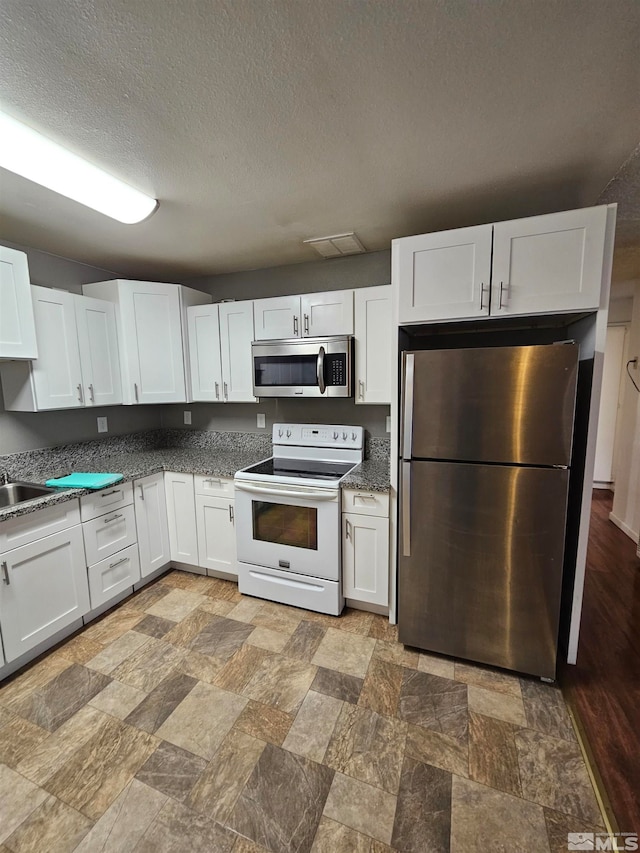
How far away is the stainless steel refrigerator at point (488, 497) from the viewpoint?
163 cm

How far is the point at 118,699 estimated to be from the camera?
5.63 ft

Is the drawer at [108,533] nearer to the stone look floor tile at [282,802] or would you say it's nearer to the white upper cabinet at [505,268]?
the stone look floor tile at [282,802]

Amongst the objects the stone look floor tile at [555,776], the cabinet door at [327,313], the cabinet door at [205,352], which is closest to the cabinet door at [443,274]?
the cabinet door at [327,313]

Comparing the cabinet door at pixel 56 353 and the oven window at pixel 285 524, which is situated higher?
the cabinet door at pixel 56 353

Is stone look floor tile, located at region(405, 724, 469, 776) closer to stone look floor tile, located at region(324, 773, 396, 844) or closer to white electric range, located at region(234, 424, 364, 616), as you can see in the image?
stone look floor tile, located at region(324, 773, 396, 844)

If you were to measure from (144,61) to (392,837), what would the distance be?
2592 mm

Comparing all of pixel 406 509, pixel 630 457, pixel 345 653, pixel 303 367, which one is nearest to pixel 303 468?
pixel 303 367

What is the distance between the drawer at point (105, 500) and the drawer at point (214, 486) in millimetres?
438

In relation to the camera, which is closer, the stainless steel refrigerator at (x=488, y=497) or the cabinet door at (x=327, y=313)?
the stainless steel refrigerator at (x=488, y=497)

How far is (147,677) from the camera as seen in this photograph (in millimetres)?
1849

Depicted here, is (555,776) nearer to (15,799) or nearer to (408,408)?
(408,408)

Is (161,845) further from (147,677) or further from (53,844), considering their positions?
(147,677)

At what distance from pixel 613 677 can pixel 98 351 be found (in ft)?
12.1

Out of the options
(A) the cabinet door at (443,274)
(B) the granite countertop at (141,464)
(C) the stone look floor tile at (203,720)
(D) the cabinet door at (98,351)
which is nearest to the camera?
(C) the stone look floor tile at (203,720)
